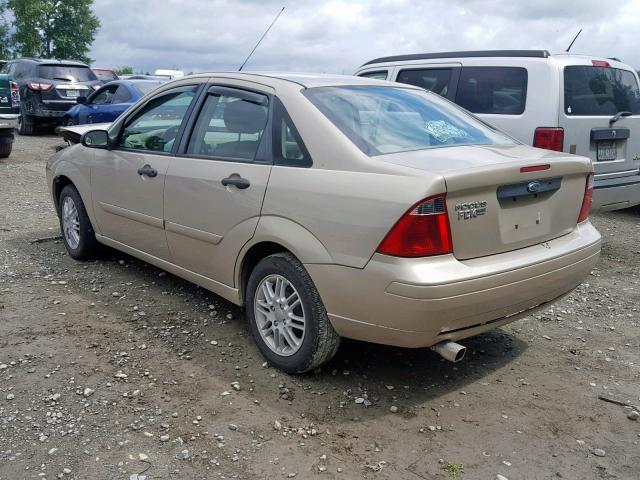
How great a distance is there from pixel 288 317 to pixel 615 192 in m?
4.36

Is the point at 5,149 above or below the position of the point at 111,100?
below

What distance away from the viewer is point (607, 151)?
646 cm

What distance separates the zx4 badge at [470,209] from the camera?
3.06 m

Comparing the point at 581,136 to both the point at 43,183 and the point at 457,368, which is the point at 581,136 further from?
the point at 43,183

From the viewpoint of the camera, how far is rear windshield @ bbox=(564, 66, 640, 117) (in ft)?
20.3

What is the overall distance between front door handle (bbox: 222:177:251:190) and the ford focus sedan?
13 mm

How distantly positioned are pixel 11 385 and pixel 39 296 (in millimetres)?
1469

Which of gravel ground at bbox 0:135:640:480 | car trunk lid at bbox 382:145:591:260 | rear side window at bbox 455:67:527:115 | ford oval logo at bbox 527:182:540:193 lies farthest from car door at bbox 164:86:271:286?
rear side window at bbox 455:67:527:115

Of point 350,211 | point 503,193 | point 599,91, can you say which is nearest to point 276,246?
point 350,211

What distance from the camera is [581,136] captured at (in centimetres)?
618

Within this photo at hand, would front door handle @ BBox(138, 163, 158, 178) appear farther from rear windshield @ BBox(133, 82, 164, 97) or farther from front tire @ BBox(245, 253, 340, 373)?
rear windshield @ BBox(133, 82, 164, 97)

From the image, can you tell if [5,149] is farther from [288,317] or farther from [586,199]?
[586,199]

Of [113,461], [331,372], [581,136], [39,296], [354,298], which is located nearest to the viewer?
[113,461]

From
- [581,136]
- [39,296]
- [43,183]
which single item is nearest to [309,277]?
[39,296]
